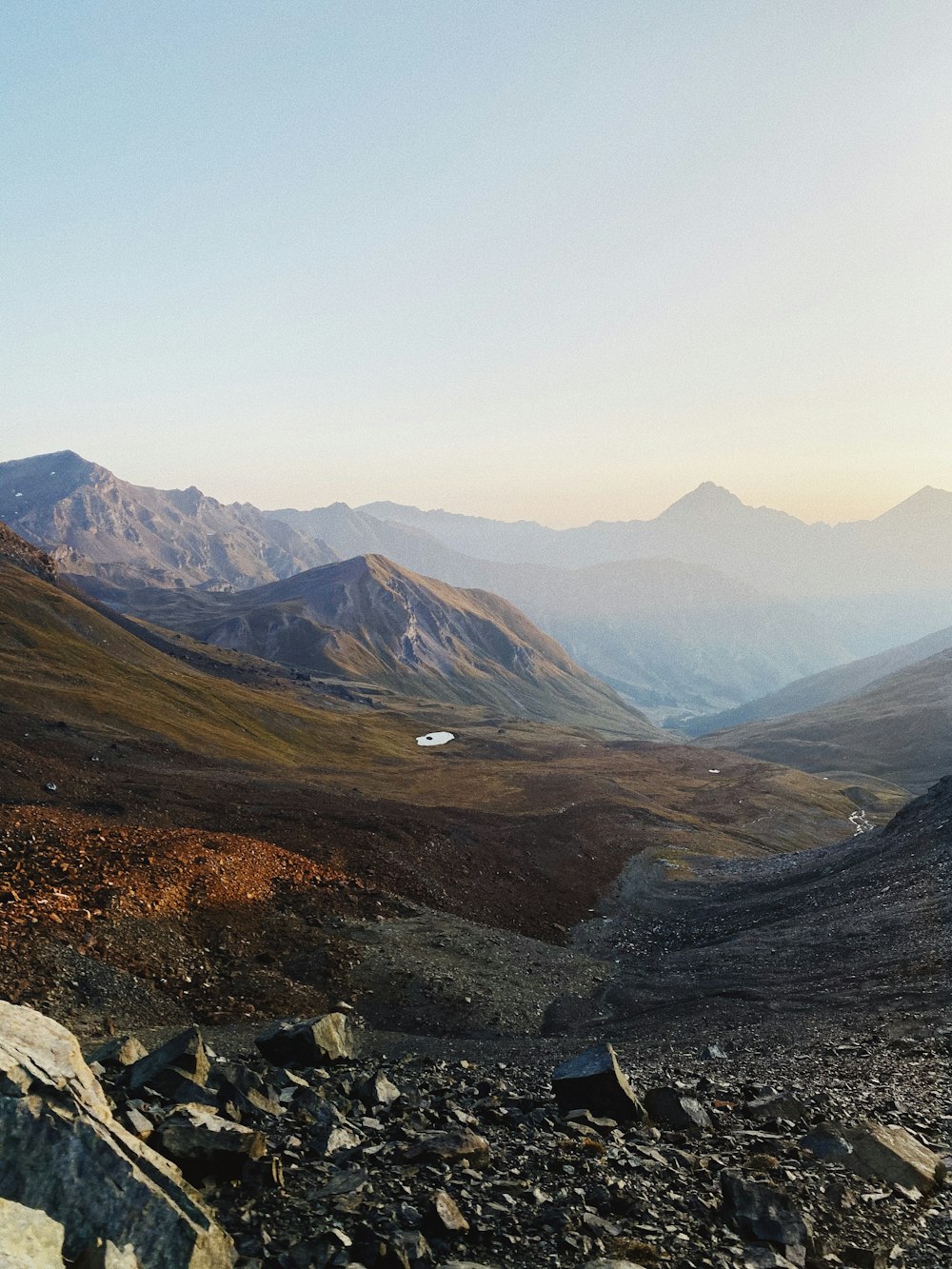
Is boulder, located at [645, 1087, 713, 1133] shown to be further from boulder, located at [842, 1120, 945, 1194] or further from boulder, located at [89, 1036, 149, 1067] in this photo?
boulder, located at [89, 1036, 149, 1067]

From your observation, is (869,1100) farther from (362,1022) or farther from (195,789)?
(195,789)

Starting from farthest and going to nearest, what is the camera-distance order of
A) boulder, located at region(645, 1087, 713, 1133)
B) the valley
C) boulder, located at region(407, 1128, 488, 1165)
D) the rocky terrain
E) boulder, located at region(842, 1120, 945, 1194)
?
boulder, located at region(645, 1087, 713, 1133) → boulder, located at region(842, 1120, 945, 1194) → boulder, located at region(407, 1128, 488, 1165) → the valley → the rocky terrain

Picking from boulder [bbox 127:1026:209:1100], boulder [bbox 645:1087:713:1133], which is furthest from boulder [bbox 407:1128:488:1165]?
boulder [bbox 645:1087:713:1133]

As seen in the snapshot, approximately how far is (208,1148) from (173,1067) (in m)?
3.91

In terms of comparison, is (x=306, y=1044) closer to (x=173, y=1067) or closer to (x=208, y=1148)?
(x=173, y=1067)

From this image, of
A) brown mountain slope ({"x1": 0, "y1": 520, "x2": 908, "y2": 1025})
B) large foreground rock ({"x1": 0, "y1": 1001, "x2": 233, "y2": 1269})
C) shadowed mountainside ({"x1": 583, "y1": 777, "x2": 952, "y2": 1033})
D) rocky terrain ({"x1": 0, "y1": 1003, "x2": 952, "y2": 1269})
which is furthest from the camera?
shadowed mountainside ({"x1": 583, "y1": 777, "x2": 952, "y2": 1033})

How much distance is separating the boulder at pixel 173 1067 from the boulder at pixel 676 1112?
11.0m

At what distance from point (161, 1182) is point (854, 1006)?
32.5 meters

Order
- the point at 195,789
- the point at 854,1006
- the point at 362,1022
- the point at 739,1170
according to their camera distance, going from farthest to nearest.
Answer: the point at 195,789 < the point at 854,1006 < the point at 362,1022 < the point at 739,1170

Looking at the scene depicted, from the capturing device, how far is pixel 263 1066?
67.2ft

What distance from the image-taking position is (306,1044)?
2170 centimetres

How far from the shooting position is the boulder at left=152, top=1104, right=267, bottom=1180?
13586 mm

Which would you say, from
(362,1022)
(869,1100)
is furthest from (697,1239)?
(362,1022)

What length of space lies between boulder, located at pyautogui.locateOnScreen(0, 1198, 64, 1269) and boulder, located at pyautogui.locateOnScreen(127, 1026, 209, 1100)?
21.9ft
